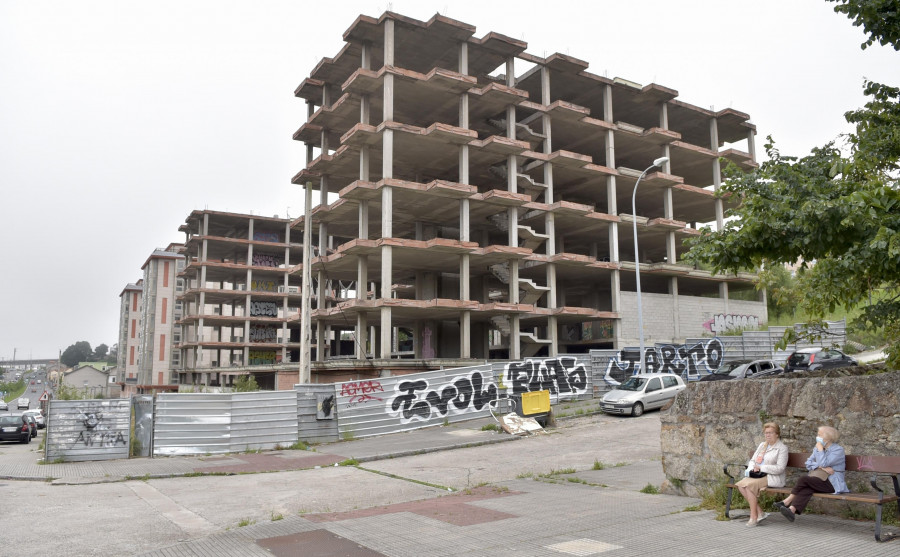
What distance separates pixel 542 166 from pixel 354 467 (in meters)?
33.1

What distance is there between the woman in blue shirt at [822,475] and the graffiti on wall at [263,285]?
7267cm

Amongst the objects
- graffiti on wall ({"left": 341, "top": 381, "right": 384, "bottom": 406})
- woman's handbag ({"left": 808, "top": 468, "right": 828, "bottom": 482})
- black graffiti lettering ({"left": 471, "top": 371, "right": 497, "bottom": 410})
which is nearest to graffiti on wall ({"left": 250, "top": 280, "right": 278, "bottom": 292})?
black graffiti lettering ({"left": 471, "top": 371, "right": 497, "bottom": 410})

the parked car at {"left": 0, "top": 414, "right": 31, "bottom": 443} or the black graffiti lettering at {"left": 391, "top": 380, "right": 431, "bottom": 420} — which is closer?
the black graffiti lettering at {"left": 391, "top": 380, "right": 431, "bottom": 420}

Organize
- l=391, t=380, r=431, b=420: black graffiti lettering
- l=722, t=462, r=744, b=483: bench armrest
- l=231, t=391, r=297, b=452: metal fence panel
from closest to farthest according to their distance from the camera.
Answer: l=722, t=462, r=744, b=483: bench armrest, l=231, t=391, r=297, b=452: metal fence panel, l=391, t=380, r=431, b=420: black graffiti lettering

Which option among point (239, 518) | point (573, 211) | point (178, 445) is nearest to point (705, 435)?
point (239, 518)

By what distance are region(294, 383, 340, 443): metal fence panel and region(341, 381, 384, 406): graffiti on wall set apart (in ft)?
1.72

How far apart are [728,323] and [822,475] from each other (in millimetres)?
45706

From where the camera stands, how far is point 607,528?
7473mm

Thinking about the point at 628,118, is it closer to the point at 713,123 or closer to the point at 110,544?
the point at 713,123

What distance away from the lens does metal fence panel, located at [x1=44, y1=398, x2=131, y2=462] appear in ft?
55.8

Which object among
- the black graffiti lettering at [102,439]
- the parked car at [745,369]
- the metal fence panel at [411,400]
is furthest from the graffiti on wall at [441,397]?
the parked car at [745,369]

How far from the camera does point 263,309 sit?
7481 centimetres

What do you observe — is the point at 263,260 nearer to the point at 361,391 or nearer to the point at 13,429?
the point at 13,429

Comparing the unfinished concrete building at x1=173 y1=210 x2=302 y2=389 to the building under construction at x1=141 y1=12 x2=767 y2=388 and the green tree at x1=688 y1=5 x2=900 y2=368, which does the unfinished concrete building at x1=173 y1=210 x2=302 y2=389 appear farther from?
the green tree at x1=688 y1=5 x2=900 y2=368
